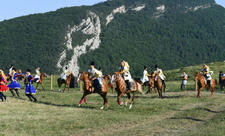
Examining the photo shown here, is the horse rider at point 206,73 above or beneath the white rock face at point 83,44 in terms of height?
beneath

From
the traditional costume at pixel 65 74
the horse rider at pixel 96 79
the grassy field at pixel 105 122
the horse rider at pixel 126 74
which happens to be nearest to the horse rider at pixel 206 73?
the grassy field at pixel 105 122

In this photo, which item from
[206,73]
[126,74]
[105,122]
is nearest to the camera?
[105,122]

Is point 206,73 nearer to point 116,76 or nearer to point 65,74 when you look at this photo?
point 116,76

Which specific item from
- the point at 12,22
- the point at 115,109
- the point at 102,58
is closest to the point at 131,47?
the point at 102,58

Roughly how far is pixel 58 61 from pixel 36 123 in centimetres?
14160

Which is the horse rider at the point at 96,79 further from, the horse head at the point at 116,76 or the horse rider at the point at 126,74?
the horse rider at the point at 126,74

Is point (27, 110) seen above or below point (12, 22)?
below

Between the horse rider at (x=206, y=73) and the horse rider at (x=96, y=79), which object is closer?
the horse rider at (x=96, y=79)

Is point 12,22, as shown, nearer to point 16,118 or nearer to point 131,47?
point 131,47

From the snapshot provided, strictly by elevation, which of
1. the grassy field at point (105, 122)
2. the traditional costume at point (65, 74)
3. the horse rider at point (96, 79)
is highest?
the traditional costume at point (65, 74)

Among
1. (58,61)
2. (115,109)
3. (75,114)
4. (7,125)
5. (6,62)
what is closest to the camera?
(7,125)

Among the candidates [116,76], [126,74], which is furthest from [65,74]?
[116,76]

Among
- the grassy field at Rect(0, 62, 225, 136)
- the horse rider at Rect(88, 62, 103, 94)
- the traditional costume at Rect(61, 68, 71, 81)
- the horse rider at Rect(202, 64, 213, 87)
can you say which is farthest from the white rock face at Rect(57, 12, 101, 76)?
the grassy field at Rect(0, 62, 225, 136)

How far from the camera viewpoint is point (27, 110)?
57.9ft
